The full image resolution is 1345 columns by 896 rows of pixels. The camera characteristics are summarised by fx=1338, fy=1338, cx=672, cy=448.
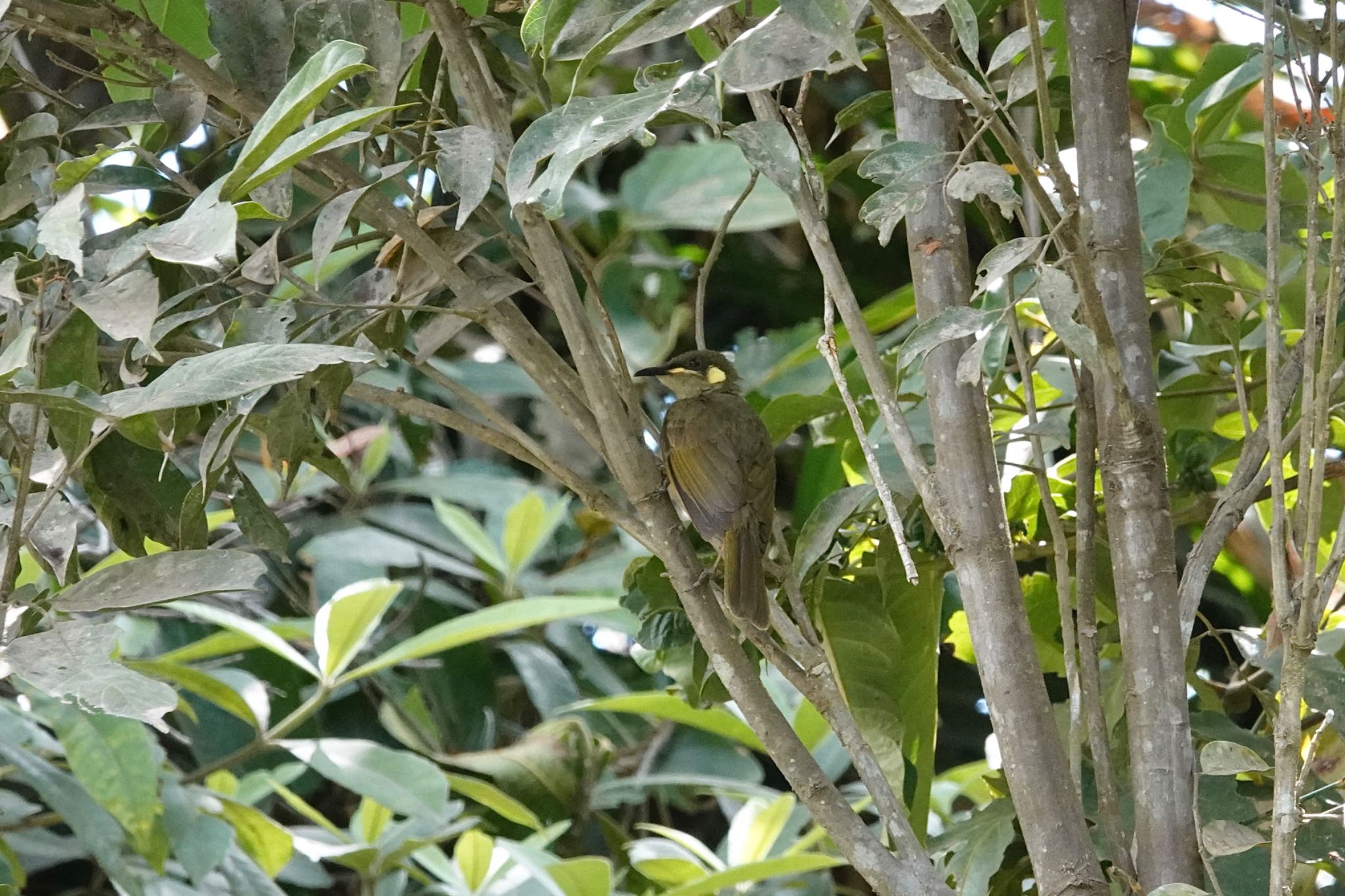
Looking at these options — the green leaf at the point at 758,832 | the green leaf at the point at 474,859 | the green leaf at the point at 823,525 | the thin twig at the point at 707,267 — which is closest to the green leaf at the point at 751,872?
the green leaf at the point at 758,832

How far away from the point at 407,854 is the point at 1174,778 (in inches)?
83.1

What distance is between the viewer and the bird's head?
3.46 meters

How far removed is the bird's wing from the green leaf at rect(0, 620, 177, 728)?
1.66 metres

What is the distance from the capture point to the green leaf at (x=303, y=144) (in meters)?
1.06

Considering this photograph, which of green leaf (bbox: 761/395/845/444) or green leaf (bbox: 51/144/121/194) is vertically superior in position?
green leaf (bbox: 51/144/121/194)

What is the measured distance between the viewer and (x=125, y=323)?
45.3 inches

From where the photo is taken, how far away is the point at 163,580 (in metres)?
1.24

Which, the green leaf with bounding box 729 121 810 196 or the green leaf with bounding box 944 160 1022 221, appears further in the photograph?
the green leaf with bounding box 944 160 1022 221

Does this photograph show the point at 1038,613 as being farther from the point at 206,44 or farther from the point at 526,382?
the point at 526,382

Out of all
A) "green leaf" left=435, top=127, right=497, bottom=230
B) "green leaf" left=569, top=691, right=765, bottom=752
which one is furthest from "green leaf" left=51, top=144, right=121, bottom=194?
"green leaf" left=569, top=691, right=765, bottom=752

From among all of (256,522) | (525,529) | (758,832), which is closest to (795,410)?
(256,522)

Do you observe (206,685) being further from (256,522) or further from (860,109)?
(860,109)

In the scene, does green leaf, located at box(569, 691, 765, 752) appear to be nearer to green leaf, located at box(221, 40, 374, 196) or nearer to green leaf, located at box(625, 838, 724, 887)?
green leaf, located at box(625, 838, 724, 887)

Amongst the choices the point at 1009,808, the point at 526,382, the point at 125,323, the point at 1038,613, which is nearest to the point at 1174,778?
the point at 1009,808
